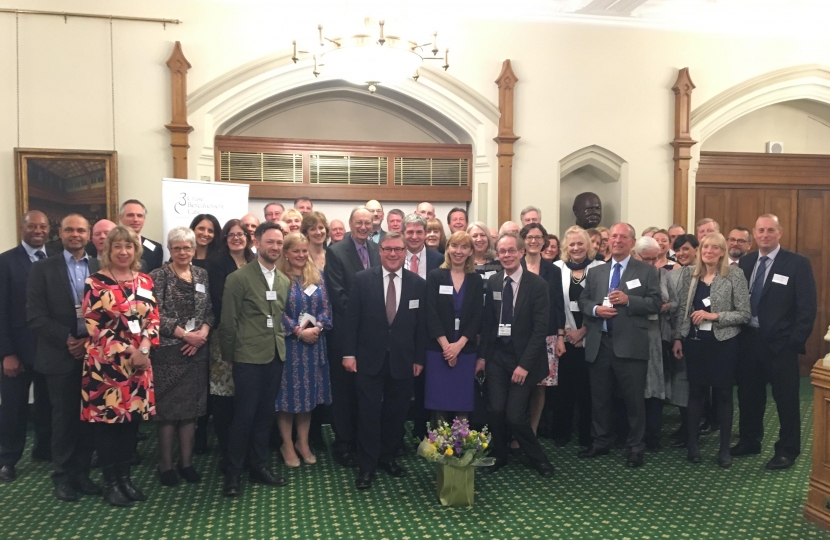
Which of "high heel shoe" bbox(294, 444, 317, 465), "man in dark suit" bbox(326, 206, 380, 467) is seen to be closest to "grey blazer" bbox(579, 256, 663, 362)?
"man in dark suit" bbox(326, 206, 380, 467)

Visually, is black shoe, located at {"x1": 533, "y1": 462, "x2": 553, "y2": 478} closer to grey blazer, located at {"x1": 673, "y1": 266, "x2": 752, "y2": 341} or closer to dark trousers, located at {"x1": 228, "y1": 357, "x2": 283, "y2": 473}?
grey blazer, located at {"x1": 673, "y1": 266, "x2": 752, "y2": 341}

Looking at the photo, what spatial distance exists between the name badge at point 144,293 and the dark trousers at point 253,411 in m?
0.60

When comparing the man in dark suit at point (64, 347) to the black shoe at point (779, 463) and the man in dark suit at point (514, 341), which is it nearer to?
the man in dark suit at point (514, 341)

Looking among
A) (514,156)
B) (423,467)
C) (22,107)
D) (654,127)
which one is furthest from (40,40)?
(654,127)

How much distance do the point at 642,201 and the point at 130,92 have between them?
548 centimetres

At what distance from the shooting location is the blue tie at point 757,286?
4270mm

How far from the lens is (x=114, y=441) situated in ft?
11.4

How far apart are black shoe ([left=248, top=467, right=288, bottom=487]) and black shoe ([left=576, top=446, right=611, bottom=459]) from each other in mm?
1979

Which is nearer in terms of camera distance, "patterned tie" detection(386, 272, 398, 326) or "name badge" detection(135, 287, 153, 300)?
"name badge" detection(135, 287, 153, 300)

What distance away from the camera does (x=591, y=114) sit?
7.06 metres

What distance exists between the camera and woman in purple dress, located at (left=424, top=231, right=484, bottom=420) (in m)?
3.85

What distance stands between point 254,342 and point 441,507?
1.39 m

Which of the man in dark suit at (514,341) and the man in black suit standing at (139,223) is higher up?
the man in black suit standing at (139,223)

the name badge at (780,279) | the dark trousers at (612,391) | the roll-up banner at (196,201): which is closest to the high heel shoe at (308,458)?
the dark trousers at (612,391)
